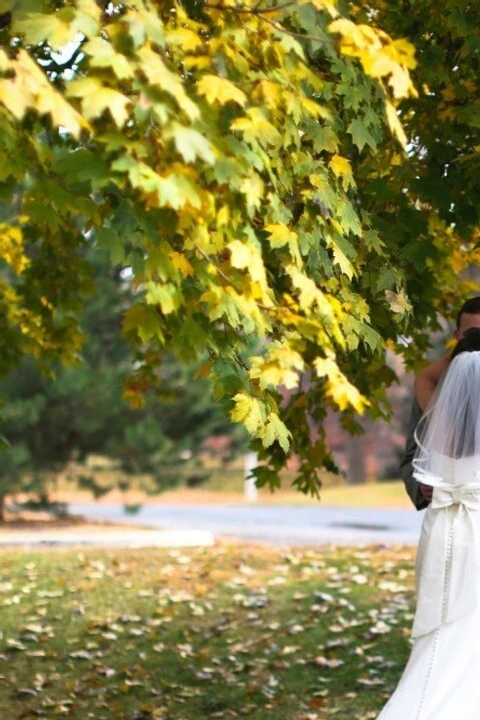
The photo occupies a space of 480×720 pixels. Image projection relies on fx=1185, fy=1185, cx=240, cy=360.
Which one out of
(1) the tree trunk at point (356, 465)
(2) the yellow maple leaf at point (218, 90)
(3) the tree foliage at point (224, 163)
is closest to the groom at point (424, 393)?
(3) the tree foliage at point (224, 163)

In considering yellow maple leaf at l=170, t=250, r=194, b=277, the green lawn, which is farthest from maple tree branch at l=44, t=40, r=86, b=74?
the green lawn

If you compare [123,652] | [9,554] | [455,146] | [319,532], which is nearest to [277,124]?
[455,146]

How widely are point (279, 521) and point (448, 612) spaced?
676 inches

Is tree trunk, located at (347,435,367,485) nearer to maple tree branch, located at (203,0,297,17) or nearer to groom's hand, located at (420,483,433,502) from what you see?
groom's hand, located at (420,483,433,502)

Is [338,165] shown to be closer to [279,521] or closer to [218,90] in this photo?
[218,90]

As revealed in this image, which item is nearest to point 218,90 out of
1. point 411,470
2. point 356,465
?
point 411,470

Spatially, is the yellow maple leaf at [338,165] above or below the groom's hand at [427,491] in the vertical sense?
above

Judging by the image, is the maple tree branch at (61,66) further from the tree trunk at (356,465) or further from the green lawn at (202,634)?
the tree trunk at (356,465)

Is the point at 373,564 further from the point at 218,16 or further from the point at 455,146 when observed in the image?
the point at 218,16

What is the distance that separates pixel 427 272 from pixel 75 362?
288 cm

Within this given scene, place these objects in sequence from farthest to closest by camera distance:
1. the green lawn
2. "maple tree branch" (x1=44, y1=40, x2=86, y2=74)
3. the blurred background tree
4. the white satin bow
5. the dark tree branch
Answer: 1. the blurred background tree
2. the green lawn
3. the white satin bow
4. "maple tree branch" (x1=44, y1=40, x2=86, y2=74)
5. the dark tree branch

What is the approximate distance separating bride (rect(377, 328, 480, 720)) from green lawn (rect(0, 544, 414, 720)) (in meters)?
1.93

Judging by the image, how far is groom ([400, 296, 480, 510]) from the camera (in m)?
5.59

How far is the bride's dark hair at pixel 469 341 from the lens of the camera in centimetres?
536
